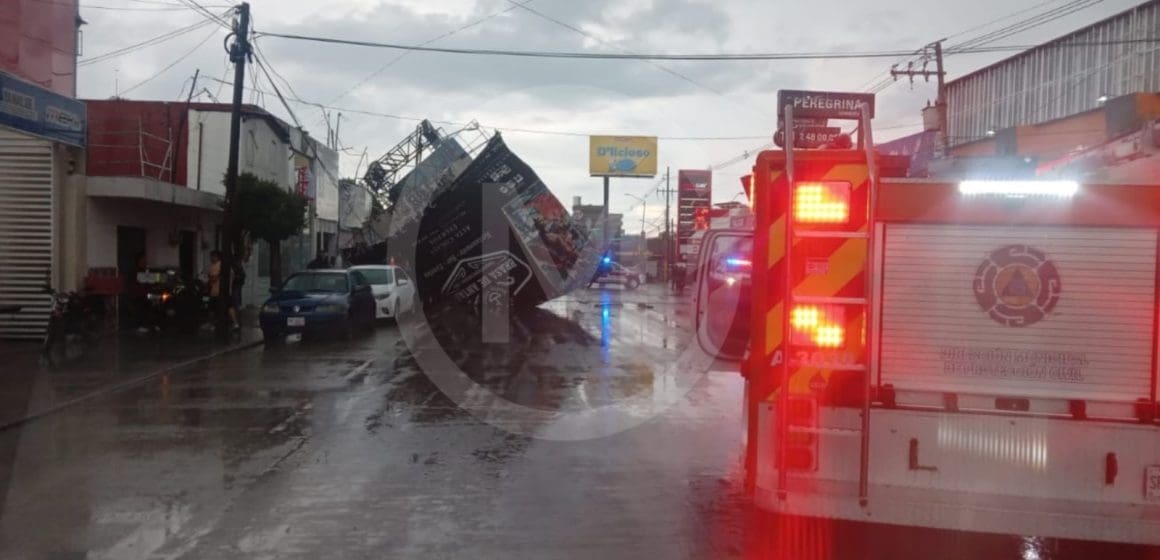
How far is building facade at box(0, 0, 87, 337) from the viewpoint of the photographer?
1642 centimetres

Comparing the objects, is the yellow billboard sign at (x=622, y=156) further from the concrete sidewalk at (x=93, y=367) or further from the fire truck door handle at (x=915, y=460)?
the fire truck door handle at (x=915, y=460)

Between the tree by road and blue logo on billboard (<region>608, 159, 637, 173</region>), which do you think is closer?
the tree by road

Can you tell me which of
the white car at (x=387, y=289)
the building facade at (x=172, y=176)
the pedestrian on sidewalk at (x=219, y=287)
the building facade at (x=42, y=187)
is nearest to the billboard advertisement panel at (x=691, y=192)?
the building facade at (x=172, y=176)

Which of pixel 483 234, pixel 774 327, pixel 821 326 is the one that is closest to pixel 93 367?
pixel 483 234

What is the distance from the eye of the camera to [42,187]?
17.4 m

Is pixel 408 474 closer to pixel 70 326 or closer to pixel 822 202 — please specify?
pixel 822 202

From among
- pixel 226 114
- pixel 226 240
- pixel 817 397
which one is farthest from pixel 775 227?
pixel 226 114

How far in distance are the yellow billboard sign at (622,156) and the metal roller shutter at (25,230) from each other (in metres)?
53.5

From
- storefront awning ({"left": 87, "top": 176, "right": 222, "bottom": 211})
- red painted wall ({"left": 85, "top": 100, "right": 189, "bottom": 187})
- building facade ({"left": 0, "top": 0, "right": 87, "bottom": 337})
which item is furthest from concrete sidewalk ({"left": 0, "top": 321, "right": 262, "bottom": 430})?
red painted wall ({"left": 85, "top": 100, "right": 189, "bottom": 187})

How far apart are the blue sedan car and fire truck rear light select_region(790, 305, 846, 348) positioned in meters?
15.6

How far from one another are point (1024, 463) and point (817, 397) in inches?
40.6

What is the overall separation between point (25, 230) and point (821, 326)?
16897mm

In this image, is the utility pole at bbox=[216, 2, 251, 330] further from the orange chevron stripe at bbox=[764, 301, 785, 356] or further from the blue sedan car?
the orange chevron stripe at bbox=[764, 301, 785, 356]

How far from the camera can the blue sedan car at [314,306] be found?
1878cm
